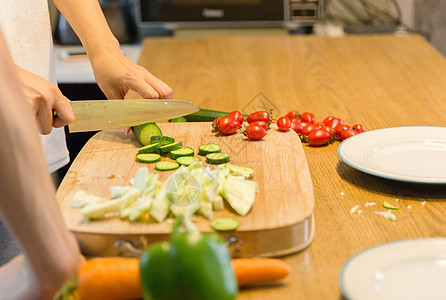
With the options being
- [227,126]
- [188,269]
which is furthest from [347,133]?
[188,269]

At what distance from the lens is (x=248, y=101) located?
1.73m

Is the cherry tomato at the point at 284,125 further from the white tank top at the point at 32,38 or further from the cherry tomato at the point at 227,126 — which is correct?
the white tank top at the point at 32,38

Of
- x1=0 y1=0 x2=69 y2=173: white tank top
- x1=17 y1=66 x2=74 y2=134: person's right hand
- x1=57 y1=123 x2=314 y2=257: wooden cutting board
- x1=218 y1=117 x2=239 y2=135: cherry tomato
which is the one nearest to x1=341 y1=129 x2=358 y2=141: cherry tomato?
x1=57 y1=123 x2=314 y2=257: wooden cutting board

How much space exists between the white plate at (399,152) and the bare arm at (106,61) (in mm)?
500

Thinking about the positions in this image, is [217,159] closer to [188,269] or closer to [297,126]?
[297,126]

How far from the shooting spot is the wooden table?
90 cm

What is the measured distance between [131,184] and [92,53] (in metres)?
0.58

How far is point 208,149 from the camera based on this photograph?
1.17 meters

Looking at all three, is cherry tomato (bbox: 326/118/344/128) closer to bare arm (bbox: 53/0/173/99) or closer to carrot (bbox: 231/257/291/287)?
bare arm (bbox: 53/0/173/99)

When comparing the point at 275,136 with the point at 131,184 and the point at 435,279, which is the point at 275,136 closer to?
the point at 131,184

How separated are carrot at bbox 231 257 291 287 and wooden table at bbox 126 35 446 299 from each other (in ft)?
0.06

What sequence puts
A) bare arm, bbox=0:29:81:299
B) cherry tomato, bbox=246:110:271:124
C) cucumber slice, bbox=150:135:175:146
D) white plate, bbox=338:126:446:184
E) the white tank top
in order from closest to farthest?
bare arm, bbox=0:29:81:299, white plate, bbox=338:126:446:184, cucumber slice, bbox=150:135:175:146, cherry tomato, bbox=246:110:271:124, the white tank top

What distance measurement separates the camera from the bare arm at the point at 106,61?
1.37 meters

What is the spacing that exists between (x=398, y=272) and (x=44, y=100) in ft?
2.29
